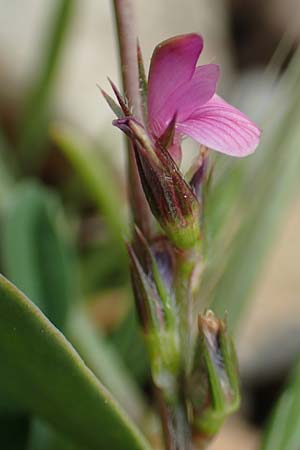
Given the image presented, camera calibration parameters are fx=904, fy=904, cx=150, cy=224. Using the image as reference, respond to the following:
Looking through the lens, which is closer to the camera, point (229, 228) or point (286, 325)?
point (229, 228)

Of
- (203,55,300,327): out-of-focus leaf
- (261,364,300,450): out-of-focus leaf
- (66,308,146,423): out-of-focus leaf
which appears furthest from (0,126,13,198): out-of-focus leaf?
(261,364,300,450): out-of-focus leaf

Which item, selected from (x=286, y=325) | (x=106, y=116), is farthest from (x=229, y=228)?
(x=106, y=116)

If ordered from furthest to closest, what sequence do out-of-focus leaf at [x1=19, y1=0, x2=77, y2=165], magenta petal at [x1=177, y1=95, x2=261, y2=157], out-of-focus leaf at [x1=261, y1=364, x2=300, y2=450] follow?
out-of-focus leaf at [x1=19, y1=0, x2=77, y2=165] < out-of-focus leaf at [x1=261, y1=364, x2=300, y2=450] < magenta petal at [x1=177, y1=95, x2=261, y2=157]

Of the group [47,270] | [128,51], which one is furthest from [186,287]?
[47,270]

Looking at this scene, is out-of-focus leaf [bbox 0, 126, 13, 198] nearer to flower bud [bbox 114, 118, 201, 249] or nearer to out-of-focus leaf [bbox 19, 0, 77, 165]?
out-of-focus leaf [bbox 19, 0, 77, 165]

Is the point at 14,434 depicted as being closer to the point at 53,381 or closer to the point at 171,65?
the point at 53,381

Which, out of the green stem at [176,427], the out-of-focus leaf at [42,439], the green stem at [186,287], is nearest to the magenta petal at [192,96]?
the green stem at [186,287]

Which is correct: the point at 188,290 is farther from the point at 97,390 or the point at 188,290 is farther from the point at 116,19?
the point at 116,19
